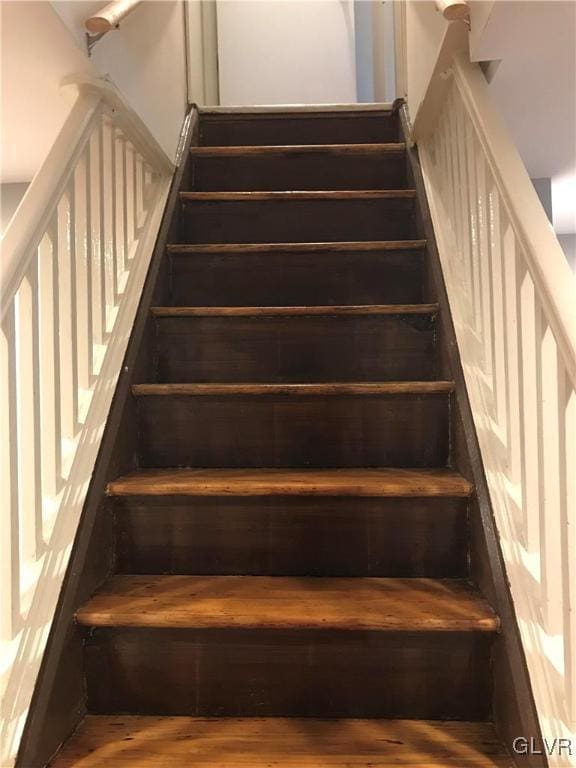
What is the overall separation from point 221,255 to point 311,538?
960mm

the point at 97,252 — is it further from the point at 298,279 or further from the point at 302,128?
the point at 302,128

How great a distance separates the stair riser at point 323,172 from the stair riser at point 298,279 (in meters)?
0.51

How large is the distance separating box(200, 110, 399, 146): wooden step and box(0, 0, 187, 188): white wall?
0.27 m

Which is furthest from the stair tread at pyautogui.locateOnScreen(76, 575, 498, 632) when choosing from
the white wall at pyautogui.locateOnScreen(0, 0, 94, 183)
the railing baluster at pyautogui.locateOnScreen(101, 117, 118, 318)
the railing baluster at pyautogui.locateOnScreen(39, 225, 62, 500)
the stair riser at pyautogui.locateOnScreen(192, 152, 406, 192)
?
the stair riser at pyautogui.locateOnScreen(192, 152, 406, 192)

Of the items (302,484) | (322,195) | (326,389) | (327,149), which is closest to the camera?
(302,484)

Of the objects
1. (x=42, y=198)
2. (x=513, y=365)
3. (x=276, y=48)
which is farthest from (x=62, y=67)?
(x=276, y=48)

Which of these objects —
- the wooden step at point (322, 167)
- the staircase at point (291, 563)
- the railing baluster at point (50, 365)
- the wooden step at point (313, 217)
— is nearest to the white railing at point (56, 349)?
the railing baluster at point (50, 365)

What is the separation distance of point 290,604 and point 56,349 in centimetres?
66

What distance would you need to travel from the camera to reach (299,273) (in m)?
1.79

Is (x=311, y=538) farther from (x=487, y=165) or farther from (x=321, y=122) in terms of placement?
(x=321, y=122)

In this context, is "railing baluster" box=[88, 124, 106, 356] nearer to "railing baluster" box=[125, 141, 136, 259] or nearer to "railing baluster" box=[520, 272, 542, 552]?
"railing baluster" box=[125, 141, 136, 259]

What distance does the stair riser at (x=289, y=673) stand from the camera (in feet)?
3.42

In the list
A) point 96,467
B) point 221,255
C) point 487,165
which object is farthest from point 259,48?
point 96,467

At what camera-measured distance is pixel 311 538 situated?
3.98 ft
